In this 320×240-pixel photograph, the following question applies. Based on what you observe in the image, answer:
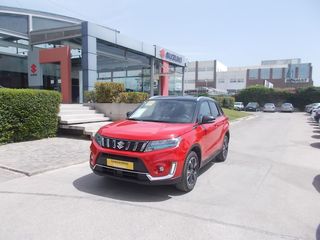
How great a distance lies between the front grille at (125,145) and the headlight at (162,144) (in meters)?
0.08

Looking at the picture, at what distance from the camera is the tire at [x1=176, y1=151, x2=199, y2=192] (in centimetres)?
508

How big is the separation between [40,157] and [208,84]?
8994cm

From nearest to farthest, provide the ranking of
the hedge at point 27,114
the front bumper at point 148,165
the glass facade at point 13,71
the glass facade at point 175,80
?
the front bumper at point 148,165
the hedge at point 27,114
the glass facade at point 13,71
the glass facade at point 175,80

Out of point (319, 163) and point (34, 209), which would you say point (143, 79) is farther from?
point (34, 209)

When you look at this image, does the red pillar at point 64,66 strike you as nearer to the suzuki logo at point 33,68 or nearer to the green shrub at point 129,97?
the suzuki logo at point 33,68

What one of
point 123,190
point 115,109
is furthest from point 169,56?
point 123,190

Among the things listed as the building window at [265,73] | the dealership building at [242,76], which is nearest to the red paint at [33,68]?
the dealership building at [242,76]

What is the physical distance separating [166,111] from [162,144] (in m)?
1.50

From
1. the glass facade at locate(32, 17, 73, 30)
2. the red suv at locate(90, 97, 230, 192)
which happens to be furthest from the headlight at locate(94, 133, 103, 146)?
the glass facade at locate(32, 17, 73, 30)

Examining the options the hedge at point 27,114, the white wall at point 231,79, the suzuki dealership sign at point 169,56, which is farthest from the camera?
the white wall at point 231,79

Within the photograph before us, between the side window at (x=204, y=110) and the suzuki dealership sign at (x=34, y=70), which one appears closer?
the side window at (x=204, y=110)

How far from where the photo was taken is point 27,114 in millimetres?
9383

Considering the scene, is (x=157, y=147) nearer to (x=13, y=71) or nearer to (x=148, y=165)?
(x=148, y=165)

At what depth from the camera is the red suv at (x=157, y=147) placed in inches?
186
